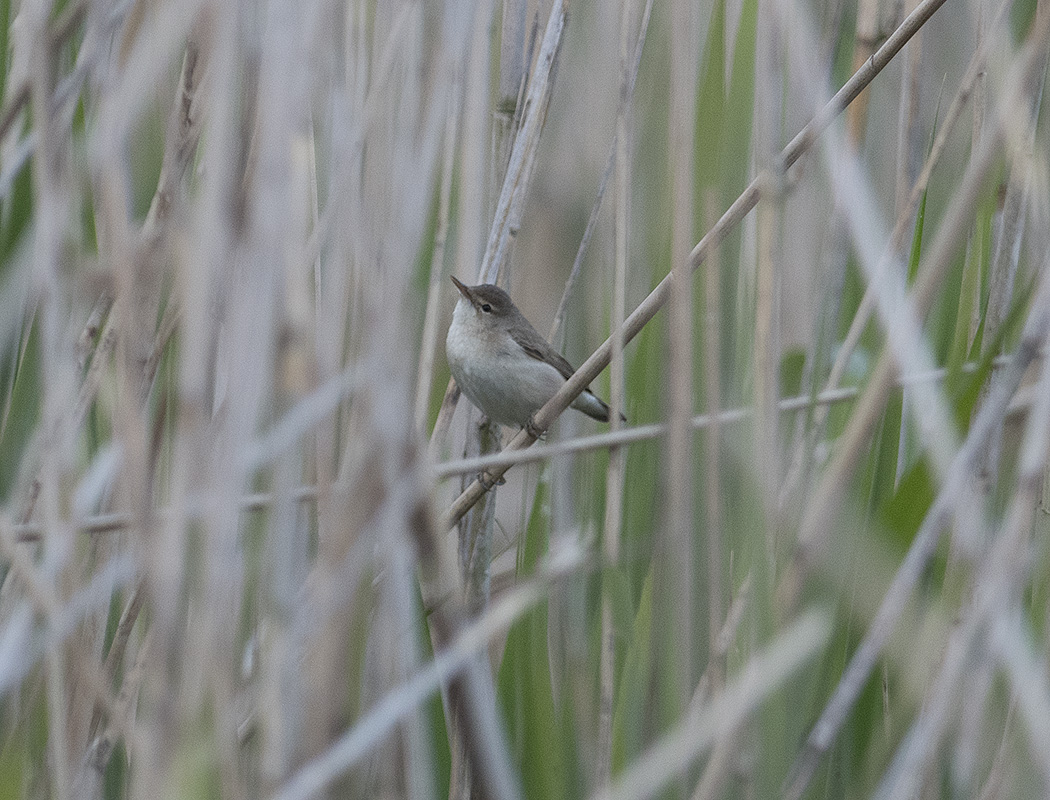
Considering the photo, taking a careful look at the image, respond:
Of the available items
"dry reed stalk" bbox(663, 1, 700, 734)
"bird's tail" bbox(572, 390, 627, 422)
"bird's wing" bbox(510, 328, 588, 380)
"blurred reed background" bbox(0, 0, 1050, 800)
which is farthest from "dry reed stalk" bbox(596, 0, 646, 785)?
"bird's wing" bbox(510, 328, 588, 380)

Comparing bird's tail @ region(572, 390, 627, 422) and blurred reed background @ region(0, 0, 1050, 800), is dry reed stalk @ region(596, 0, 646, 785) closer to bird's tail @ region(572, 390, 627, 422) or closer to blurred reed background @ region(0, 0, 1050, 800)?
blurred reed background @ region(0, 0, 1050, 800)

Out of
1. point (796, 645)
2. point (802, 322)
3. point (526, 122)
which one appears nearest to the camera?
point (796, 645)

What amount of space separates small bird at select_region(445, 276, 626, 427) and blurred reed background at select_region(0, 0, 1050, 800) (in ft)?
1.52

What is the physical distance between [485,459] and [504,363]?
1.01m

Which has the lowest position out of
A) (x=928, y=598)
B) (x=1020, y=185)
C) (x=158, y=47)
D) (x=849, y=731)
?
(x=849, y=731)

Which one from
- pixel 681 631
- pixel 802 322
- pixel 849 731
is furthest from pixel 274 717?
pixel 802 322

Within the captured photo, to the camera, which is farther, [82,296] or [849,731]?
[82,296]

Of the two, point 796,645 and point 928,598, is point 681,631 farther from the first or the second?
point 928,598

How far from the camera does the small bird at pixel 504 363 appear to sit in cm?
195

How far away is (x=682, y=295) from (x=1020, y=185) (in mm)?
524

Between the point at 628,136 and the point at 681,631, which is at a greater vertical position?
the point at 628,136

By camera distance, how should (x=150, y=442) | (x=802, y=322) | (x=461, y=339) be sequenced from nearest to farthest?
(x=150, y=442), (x=802, y=322), (x=461, y=339)

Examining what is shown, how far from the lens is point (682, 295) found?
874mm

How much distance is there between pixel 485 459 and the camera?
1197mm
